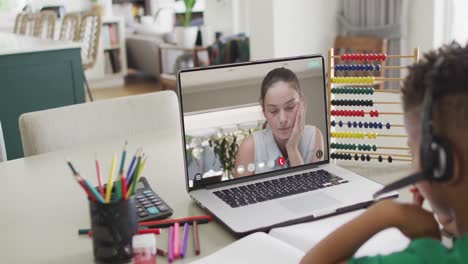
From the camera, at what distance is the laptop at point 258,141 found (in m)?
1.13

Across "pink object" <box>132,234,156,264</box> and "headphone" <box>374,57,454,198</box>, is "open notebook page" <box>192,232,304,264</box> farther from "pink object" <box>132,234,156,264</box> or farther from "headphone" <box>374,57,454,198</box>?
"headphone" <box>374,57,454,198</box>

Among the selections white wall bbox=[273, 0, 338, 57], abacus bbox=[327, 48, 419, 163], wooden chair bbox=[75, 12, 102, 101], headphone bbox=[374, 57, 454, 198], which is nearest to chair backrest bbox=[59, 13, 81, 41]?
wooden chair bbox=[75, 12, 102, 101]

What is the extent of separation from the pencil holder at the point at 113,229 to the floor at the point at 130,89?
18.5 ft

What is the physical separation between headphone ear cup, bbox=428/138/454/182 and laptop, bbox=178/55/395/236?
1.65 feet

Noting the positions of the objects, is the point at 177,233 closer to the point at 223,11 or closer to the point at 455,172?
the point at 455,172

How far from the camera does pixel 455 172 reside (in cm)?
58

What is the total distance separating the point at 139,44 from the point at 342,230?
21.6ft

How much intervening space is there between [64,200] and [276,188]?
1.48ft

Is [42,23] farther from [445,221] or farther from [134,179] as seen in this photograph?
[445,221]

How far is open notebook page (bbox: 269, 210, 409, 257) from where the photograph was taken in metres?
0.92

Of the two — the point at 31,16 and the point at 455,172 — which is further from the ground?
the point at 31,16

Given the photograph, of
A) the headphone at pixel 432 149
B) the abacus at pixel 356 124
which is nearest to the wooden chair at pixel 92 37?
the abacus at pixel 356 124

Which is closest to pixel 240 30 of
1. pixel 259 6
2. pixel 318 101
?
pixel 259 6

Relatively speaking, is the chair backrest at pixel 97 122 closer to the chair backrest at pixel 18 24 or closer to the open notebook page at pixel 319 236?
the open notebook page at pixel 319 236
